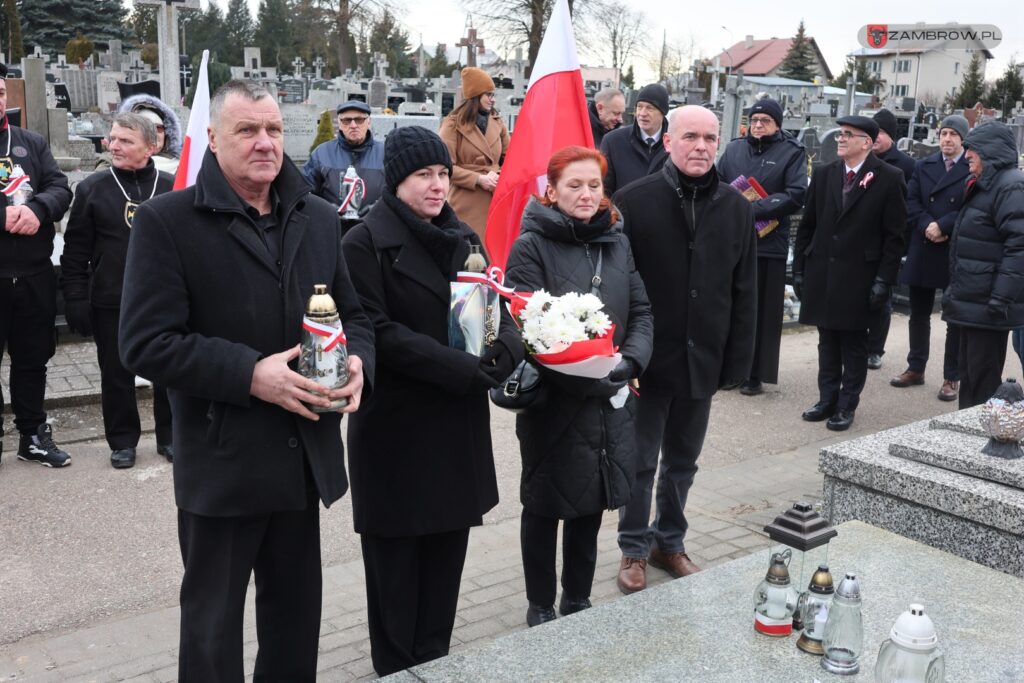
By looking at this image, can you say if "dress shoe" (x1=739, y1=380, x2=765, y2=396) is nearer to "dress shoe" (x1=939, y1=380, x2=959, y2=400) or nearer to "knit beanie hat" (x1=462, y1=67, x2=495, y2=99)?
"dress shoe" (x1=939, y1=380, x2=959, y2=400)

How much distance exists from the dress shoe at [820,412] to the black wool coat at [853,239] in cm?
56

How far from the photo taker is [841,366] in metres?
7.39

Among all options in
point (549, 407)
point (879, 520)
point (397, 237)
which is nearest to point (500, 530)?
point (549, 407)

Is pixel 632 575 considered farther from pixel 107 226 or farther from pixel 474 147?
pixel 474 147

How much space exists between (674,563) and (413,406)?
71.4 inches

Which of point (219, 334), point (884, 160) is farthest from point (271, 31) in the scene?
point (219, 334)

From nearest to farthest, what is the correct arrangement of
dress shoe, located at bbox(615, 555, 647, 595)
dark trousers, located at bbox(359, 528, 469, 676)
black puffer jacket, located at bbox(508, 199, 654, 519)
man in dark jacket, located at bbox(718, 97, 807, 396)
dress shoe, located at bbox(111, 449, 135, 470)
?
dark trousers, located at bbox(359, 528, 469, 676), black puffer jacket, located at bbox(508, 199, 654, 519), dress shoe, located at bbox(615, 555, 647, 595), dress shoe, located at bbox(111, 449, 135, 470), man in dark jacket, located at bbox(718, 97, 807, 396)

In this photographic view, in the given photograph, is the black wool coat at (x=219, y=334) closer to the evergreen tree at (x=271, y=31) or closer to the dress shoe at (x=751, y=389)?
the dress shoe at (x=751, y=389)

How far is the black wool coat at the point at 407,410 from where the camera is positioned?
10.8ft

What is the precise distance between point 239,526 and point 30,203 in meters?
3.46

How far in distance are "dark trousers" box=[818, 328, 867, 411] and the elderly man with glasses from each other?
10.9ft

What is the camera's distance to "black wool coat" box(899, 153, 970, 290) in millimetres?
7949

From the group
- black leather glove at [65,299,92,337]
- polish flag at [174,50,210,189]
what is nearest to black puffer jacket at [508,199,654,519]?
polish flag at [174,50,210,189]

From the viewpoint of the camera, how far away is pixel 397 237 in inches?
130
